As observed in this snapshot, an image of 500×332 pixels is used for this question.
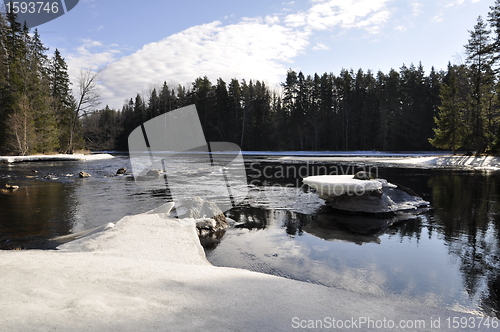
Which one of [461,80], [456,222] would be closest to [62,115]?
[456,222]

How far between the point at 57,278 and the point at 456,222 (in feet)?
32.4

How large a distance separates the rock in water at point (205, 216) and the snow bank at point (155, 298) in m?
2.36

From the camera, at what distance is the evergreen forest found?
3189 centimetres

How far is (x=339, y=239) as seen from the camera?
7.02 metres

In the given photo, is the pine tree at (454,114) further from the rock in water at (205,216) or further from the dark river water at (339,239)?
the rock in water at (205,216)

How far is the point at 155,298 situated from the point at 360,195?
839cm

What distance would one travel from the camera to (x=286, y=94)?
6331 centimetres

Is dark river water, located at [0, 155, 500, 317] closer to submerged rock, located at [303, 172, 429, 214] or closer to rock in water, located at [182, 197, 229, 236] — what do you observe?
rock in water, located at [182, 197, 229, 236]

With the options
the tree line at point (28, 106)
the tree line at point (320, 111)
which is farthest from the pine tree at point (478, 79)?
the tree line at point (28, 106)

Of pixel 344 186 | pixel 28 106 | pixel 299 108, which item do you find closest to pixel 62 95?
pixel 28 106

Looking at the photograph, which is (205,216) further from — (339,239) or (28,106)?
(28,106)

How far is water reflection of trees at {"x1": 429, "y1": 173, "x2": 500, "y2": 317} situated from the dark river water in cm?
2

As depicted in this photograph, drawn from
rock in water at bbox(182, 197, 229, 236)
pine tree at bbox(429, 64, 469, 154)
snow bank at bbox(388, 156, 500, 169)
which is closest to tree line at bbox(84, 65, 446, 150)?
pine tree at bbox(429, 64, 469, 154)

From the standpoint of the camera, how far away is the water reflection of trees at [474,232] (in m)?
4.53
